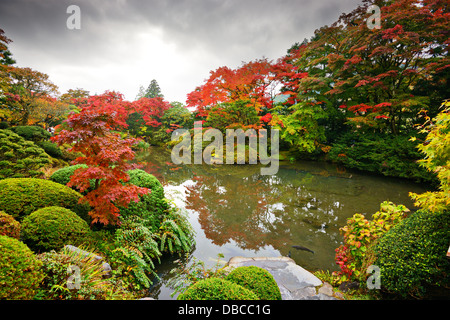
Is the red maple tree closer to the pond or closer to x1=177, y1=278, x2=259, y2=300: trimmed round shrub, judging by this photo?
the pond

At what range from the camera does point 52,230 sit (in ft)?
8.00

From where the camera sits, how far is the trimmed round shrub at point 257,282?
2039mm

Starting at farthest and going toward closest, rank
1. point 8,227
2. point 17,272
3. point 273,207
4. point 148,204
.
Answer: point 273,207 → point 148,204 → point 8,227 → point 17,272

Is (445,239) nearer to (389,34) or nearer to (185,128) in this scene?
(389,34)

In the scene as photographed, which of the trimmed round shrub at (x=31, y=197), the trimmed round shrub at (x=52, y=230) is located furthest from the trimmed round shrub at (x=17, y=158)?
the trimmed round shrub at (x=52, y=230)

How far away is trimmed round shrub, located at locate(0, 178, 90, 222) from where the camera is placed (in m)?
2.68

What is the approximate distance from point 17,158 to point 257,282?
571 cm

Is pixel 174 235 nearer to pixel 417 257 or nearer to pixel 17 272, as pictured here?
pixel 17 272

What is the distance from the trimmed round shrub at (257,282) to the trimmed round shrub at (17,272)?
6.01ft

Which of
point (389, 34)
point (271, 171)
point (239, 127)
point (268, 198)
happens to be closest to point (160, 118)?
point (239, 127)

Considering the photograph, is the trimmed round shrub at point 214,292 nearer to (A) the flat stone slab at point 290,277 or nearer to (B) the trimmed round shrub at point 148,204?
(A) the flat stone slab at point 290,277

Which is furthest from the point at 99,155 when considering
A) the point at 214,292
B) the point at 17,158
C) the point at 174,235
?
the point at 17,158

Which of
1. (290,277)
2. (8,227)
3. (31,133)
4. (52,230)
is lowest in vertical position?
(290,277)
